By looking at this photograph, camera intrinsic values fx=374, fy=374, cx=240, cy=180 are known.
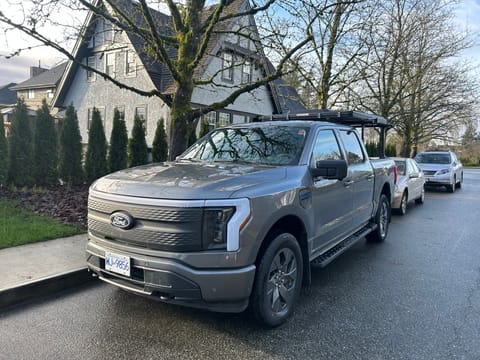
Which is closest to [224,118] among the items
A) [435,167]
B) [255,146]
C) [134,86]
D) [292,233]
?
[134,86]

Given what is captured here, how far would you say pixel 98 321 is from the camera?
352 cm

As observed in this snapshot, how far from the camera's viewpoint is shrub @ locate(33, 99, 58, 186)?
10250 millimetres

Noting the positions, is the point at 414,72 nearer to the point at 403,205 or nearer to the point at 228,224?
the point at 403,205

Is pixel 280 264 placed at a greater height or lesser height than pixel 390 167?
lesser

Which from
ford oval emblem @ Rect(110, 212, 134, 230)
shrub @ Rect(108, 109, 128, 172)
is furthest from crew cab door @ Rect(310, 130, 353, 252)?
shrub @ Rect(108, 109, 128, 172)

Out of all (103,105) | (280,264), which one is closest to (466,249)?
(280,264)

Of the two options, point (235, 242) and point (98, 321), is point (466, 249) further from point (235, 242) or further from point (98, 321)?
point (98, 321)

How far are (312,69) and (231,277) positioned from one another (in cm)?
1324

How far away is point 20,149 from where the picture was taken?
9930 mm

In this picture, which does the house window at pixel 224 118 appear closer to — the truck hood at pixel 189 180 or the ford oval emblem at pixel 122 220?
the truck hood at pixel 189 180

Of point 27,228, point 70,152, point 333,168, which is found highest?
point 333,168

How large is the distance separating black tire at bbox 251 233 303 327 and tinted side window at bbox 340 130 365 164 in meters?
2.12

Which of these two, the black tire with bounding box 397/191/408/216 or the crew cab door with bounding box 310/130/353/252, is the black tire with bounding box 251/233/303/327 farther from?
the black tire with bounding box 397/191/408/216

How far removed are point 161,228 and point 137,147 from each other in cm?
989
